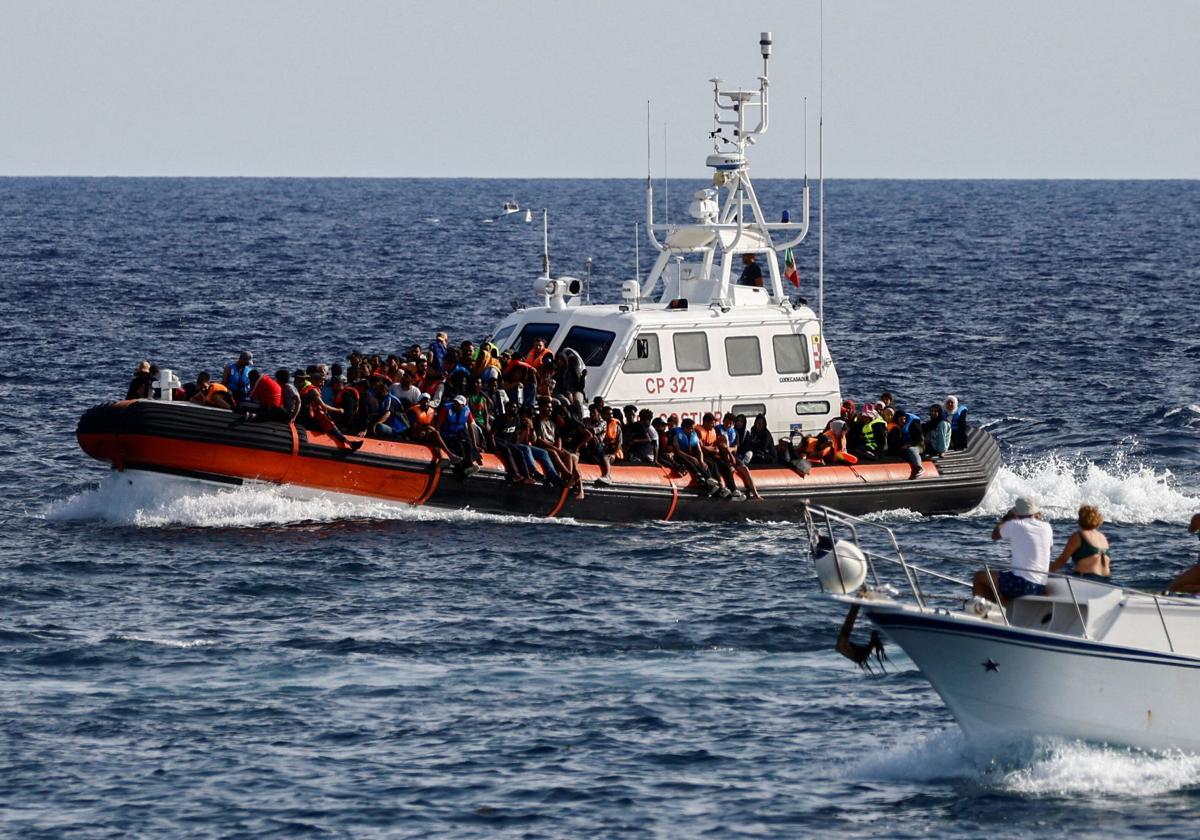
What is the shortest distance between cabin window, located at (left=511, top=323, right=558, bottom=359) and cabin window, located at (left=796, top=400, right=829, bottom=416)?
390 cm

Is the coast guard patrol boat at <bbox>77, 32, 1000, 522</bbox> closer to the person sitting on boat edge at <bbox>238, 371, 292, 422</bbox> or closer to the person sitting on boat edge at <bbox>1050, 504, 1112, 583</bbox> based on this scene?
the person sitting on boat edge at <bbox>238, 371, 292, 422</bbox>

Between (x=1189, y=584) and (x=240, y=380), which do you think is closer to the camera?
(x=1189, y=584)

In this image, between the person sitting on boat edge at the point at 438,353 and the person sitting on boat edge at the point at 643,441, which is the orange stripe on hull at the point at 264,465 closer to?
the person sitting on boat edge at the point at 438,353

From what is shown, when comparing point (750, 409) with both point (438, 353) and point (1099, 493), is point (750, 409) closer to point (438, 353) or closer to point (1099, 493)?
point (438, 353)

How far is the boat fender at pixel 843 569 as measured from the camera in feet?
52.3

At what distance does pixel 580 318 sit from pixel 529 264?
53665 millimetres

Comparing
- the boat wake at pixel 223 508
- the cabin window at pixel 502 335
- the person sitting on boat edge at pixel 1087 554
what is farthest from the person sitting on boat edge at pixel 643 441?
the person sitting on boat edge at pixel 1087 554

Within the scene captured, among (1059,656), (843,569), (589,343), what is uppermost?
(589,343)

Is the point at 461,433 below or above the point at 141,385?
below

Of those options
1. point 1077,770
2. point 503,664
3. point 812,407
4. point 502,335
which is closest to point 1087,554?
point 1077,770

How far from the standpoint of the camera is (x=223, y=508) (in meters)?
25.3

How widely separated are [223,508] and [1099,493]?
13277mm

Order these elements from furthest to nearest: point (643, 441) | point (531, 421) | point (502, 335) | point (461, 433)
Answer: point (502, 335) → point (643, 441) → point (531, 421) → point (461, 433)

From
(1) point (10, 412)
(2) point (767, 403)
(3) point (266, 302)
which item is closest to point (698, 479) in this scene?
(2) point (767, 403)
